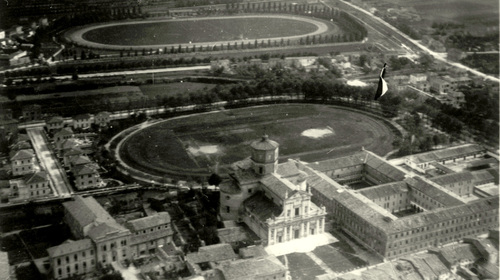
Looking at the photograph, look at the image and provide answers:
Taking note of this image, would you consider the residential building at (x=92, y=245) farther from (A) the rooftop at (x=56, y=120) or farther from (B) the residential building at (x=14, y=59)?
(B) the residential building at (x=14, y=59)

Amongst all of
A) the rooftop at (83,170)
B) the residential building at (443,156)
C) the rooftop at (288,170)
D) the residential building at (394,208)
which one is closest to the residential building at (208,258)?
the rooftop at (288,170)

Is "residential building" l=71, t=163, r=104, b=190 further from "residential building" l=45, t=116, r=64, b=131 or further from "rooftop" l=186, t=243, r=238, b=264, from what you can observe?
"rooftop" l=186, t=243, r=238, b=264

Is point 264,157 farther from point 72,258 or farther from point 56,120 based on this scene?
point 56,120

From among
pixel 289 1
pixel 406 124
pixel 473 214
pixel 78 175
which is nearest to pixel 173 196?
pixel 78 175

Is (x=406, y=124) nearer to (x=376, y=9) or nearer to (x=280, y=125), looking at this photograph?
(x=280, y=125)

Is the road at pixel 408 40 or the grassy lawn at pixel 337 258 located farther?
the road at pixel 408 40

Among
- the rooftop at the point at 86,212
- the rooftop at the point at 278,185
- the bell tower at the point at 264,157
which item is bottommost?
the rooftop at the point at 86,212
